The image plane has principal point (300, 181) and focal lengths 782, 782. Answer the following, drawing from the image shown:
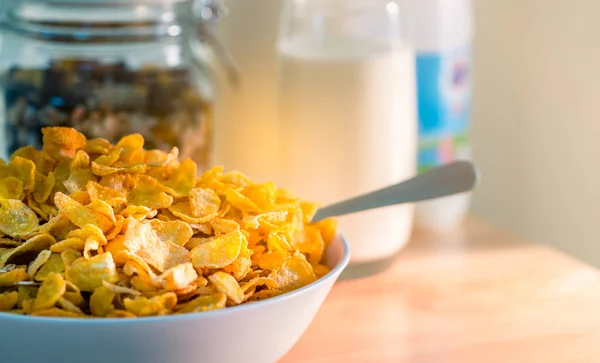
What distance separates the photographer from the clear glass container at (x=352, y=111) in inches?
29.0

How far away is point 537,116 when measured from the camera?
1.02m

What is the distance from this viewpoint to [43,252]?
466mm

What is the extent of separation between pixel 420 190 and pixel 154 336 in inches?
9.9

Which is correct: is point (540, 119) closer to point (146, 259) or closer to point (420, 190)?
point (420, 190)

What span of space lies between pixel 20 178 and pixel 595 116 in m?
0.69

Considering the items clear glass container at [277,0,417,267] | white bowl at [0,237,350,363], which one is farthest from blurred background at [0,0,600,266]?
white bowl at [0,237,350,363]

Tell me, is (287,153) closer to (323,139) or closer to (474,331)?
(323,139)

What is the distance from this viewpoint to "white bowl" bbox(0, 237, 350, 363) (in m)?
0.42

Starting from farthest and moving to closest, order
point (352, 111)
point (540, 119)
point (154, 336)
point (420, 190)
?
1. point (540, 119)
2. point (352, 111)
3. point (420, 190)
4. point (154, 336)

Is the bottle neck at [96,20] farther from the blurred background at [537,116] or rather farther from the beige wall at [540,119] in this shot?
the beige wall at [540,119]

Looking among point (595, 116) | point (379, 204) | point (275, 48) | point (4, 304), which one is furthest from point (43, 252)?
point (595, 116)

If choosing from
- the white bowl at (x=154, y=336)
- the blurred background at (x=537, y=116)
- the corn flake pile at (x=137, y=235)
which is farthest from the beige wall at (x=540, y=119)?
the white bowl at (x=154, y=336)

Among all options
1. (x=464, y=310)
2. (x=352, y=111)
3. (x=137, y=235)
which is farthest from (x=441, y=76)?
(x=137, y=235)

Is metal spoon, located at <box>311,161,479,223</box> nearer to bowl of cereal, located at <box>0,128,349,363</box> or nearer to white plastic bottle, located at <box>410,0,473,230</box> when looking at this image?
bowl of cereal, located at <box>0,128,349,363</box>
